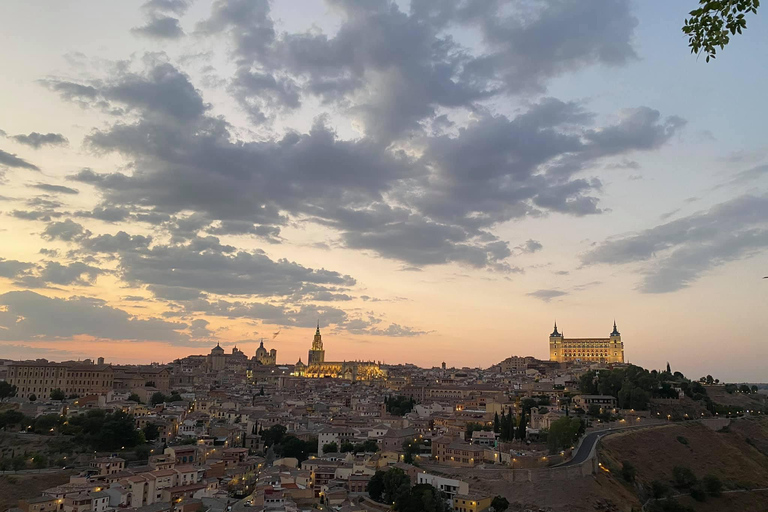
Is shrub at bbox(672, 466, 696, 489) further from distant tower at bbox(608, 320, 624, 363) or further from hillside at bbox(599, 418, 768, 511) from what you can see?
distant tower at bbox(608, 320, 624, 363)

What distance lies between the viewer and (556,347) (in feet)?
407

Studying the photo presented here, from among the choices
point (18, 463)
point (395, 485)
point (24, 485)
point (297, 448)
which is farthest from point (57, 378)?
point (395, 485)

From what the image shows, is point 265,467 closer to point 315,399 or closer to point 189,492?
point 189,492

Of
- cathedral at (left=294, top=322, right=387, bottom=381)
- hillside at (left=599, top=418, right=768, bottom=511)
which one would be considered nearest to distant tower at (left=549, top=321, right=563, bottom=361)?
cathedral at (left=294, top=322, right=387, bottom=381)

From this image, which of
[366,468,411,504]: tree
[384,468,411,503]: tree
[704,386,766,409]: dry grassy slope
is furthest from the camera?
[704,386,766,409]: dry grassy slope

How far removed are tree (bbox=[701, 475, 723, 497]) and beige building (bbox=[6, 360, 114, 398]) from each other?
55.0 meters

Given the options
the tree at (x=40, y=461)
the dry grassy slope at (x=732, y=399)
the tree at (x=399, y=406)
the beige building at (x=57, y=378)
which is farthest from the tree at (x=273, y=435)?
the dry grassy slope at (x=732, y=399)

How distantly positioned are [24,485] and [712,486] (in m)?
43.5

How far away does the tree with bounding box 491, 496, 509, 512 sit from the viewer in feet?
106

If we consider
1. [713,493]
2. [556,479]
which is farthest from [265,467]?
[713,493]

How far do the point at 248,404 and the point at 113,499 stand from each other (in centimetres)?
3557

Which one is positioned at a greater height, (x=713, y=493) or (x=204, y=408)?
(x=204, y=408)

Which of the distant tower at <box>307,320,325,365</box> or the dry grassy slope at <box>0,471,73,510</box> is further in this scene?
the distant tower at <box>307,320,325,365</box>

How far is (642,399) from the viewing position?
56.0 m
